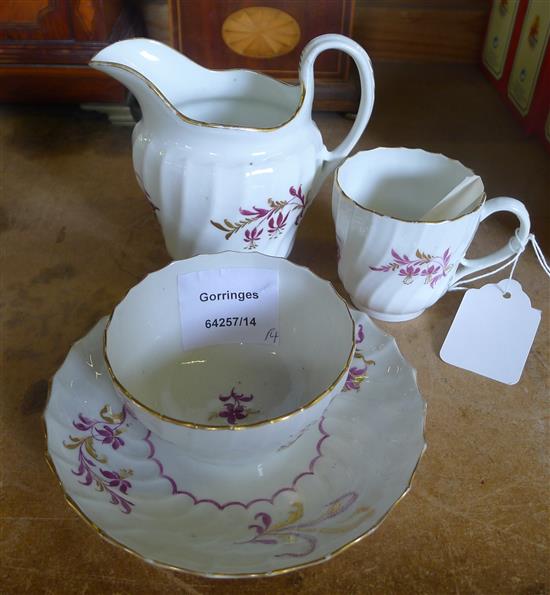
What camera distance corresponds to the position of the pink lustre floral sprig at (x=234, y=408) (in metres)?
0.43

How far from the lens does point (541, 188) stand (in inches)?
26.7

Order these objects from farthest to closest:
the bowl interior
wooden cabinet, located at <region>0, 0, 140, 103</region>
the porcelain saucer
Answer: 1. wooden cabinet, located at <region>0, 0, 140, 103</region>
2. the bowl interior
3. the porcelain saucer

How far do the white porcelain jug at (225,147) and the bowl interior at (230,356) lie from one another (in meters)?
0.05

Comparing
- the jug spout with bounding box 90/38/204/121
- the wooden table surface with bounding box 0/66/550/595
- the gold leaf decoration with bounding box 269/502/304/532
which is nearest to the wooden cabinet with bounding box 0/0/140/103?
the wooden table surface with bounding box 0/66/550/595

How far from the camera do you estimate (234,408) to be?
43 cm

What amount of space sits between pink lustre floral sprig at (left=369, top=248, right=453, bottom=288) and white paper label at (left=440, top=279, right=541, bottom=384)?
0.16 feet

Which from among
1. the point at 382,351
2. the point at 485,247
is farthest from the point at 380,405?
the point at 485,247

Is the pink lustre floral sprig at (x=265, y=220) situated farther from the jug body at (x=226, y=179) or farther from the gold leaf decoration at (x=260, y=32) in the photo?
the gold leaf decoration at (x=260, y=32)

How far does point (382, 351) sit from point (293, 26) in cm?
43

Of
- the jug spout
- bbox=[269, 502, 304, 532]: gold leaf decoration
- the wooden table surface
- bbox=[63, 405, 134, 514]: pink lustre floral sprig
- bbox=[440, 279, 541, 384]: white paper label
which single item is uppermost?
the jug spout

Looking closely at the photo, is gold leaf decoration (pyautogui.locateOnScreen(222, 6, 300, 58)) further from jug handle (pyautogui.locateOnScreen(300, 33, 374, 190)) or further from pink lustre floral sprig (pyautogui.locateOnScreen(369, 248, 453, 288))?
pink lustre floral sprig (pyautogui.locateOnScreen(369, 248, 453, 288))

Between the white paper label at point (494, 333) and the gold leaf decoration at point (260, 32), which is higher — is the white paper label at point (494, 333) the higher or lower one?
the lower one

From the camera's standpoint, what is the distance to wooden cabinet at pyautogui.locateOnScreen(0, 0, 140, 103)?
26.6 inches

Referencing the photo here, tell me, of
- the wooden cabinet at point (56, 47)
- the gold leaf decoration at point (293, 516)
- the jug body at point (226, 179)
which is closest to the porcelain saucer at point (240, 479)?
the gold leaf decoration at point (293, 516)
